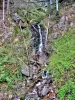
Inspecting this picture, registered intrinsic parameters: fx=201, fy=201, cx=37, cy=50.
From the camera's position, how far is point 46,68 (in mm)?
8531

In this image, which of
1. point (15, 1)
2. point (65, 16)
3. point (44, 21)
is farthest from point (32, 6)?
point (65, 16)

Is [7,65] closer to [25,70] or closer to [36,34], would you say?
[25,70]

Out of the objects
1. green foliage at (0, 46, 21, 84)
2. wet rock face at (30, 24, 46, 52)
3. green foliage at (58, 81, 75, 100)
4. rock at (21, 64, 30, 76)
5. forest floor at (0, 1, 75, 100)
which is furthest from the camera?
wet rock face at (30, 24, 46, 52)

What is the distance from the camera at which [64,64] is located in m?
8.07

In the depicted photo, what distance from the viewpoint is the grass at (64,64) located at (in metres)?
7.00

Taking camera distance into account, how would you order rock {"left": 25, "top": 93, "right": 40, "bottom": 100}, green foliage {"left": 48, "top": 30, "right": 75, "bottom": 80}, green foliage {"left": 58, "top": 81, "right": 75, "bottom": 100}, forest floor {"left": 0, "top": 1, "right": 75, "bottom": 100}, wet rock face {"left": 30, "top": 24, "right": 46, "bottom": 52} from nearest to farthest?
green foliage {"left": 58, "top": 81, "right": 75, "bottom": 100} → rock {"left": 25, "top": 93, "right": 40, "bottom": 100} → forest floor {"left": 0, "top": 1, "right": 75, "bottom": 100} → green foliage {"left": 48, "top": 30, "right": 75, "bottom": 80} → wet rock face {"left": 30, "top": 24, "right": 46, "bottom": 52}

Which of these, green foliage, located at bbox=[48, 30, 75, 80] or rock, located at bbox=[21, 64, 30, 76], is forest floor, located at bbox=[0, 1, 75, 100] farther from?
rock, located at bbox=[21, 64, 30, 76]

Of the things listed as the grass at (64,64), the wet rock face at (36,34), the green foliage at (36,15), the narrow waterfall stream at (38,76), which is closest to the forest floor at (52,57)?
the grass at (64,64)

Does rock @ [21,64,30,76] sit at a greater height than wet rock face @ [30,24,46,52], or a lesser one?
lesser

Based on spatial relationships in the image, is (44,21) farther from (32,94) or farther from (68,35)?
(32,94)

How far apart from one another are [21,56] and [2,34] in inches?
85.4

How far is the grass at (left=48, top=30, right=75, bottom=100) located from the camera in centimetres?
700

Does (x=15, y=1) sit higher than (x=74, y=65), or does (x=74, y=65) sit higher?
(x=15, y=1)

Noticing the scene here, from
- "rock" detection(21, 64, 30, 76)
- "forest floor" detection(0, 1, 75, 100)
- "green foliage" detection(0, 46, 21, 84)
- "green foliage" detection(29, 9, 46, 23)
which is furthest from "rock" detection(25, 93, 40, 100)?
"green foliage" detection(29, 9, 46, 23)
